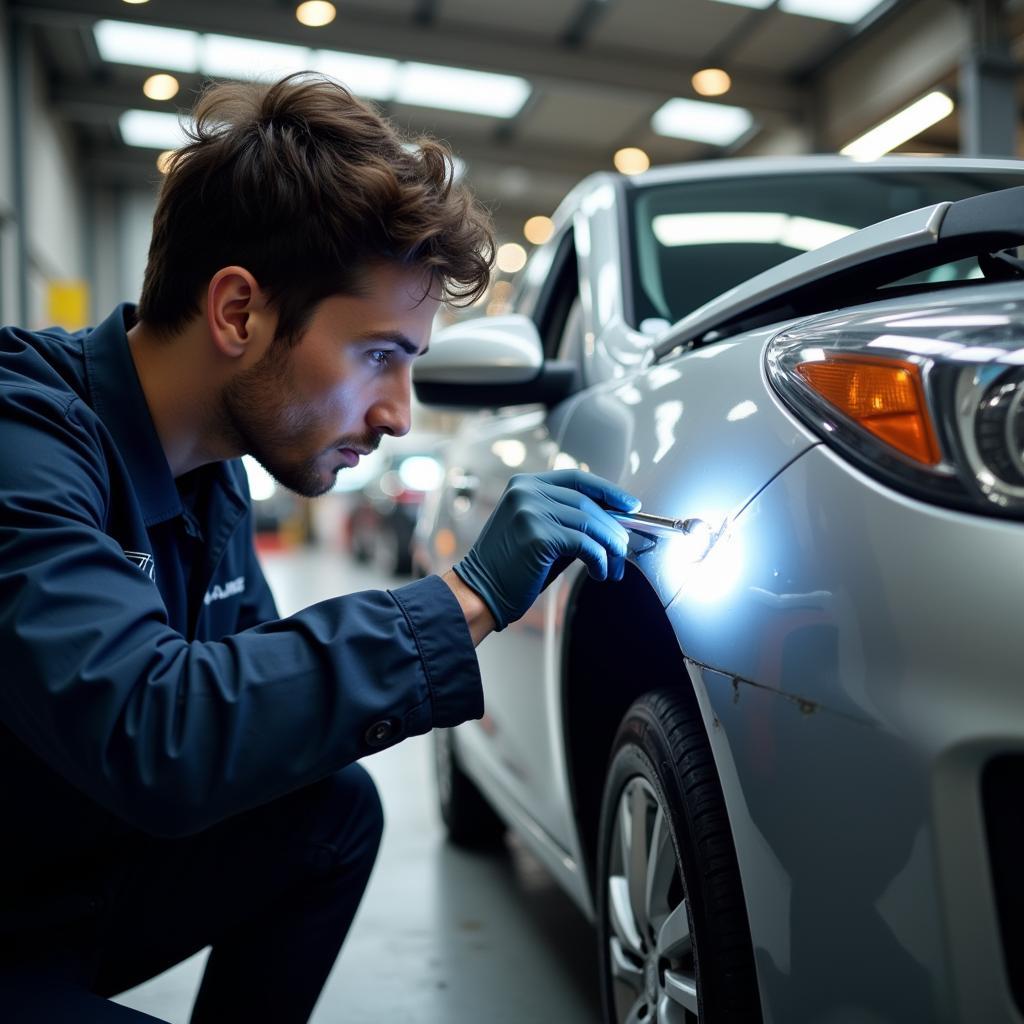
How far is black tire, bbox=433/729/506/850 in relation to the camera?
2521mm

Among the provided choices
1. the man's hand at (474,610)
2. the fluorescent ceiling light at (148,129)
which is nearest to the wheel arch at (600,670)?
the man's hand at (474,610)

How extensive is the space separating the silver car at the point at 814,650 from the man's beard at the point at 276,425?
1.15 ft

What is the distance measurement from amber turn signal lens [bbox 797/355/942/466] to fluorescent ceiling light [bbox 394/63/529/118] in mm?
9554

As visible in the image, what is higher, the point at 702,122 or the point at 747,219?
the point at 702,122

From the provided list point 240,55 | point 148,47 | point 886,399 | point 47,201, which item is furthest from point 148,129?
point 886,399

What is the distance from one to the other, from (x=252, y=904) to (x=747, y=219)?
1.32m

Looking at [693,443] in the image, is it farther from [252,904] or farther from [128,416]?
[252,904]

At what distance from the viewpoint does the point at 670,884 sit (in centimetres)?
112

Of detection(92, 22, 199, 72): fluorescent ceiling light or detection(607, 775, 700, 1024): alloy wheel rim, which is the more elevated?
detection(92, 22, 199, 72): fluorescent ceiling light

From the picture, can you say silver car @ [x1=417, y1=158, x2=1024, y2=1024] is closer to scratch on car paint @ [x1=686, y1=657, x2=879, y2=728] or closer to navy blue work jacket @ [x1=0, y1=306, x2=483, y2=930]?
scratch on car paint @ [x1=686, y1=657, x2=879, y2=728]

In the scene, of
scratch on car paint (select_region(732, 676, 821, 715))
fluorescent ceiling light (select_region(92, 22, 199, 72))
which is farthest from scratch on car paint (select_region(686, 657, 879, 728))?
fluorescent ceiling light (select_region(92, 22, 199, 72))

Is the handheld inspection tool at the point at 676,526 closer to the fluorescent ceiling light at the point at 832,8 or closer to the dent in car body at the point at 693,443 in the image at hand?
the dent in car body at the point at 693,443

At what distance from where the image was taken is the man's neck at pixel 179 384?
3.83ft

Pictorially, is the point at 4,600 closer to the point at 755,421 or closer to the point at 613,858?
the point at 755,421
